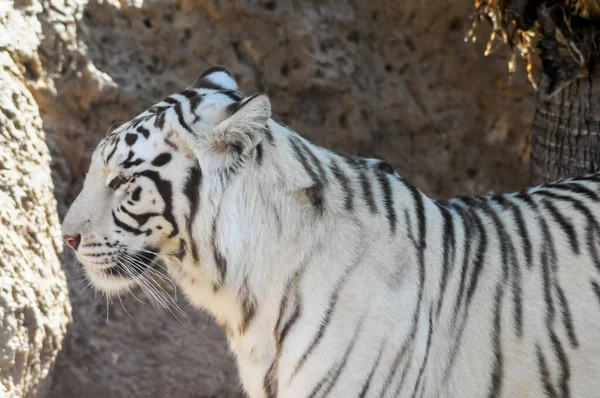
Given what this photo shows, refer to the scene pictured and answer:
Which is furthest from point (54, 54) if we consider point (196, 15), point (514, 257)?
point (514, 257)

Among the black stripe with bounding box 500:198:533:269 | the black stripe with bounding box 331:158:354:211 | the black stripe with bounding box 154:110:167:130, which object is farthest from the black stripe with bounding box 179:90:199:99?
the black stripe with bounding box 500:198:533:269

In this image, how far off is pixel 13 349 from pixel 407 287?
1655 millimetres

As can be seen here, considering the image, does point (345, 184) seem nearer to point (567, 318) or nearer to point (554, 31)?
point (567, 318)

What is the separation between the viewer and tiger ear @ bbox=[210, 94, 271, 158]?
86.7 inches

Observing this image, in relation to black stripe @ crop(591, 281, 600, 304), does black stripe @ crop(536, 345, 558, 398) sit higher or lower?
lower

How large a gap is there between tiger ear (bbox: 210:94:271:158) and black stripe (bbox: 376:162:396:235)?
472mm

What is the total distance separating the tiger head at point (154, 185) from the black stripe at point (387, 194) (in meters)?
0.44

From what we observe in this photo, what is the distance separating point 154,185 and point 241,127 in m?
0.35

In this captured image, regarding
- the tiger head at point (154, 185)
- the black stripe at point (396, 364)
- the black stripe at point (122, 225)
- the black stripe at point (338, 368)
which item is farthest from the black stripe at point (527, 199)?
the black stripe at point (122, 225)

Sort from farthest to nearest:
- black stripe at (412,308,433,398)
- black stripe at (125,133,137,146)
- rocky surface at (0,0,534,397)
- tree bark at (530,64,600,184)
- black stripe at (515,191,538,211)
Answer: rocky surface at (0,0,534,397)
tree bark at (530,64,600,184)
black stripe at (515,191,538,211)
black stripe at (125,133,137,146)
black stripe at (412,308,433,398)

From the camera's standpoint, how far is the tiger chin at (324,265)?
A: 230 cm

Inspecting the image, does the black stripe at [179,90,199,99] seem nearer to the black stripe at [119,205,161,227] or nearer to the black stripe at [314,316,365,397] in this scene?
the black stripe at [119,205,161,227]

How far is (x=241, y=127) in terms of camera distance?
2.25 metres

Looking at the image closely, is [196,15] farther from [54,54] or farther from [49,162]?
[49,162]
